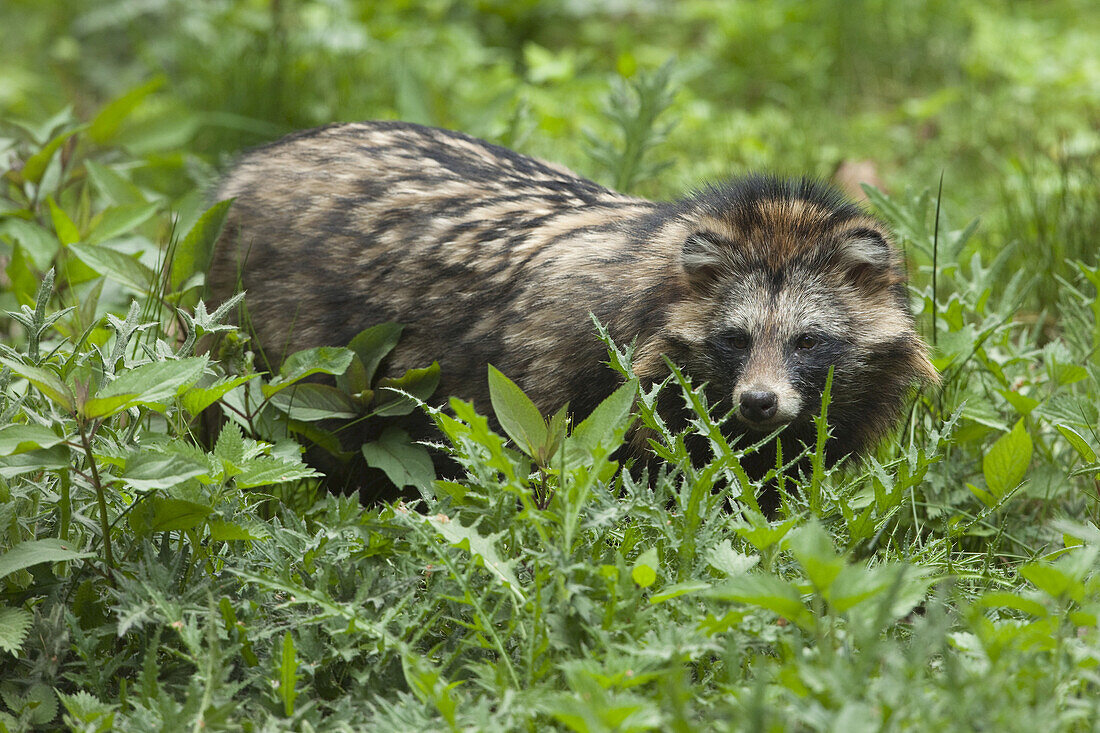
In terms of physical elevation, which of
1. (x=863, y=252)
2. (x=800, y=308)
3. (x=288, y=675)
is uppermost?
(x=863, y=252)

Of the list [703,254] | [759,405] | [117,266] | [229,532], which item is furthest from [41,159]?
[759,405]

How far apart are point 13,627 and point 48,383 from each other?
58 cm

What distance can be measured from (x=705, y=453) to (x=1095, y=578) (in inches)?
50.1

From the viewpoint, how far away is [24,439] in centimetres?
247

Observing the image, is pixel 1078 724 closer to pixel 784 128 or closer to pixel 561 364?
pixel 561 364

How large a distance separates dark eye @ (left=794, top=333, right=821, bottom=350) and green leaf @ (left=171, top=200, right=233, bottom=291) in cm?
194

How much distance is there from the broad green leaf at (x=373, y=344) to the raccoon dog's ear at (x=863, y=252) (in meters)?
1.53

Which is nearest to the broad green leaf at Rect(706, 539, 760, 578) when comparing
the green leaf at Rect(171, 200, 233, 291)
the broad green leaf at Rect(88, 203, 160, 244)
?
the green leaf at Rect(171, 200, 233, 291)

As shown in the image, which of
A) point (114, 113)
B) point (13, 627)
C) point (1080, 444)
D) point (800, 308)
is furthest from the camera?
point (114, 113)

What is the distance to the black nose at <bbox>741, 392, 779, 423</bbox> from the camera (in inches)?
127

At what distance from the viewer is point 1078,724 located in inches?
89.3

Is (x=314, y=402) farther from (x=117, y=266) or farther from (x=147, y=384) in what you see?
(x=147, y=384)

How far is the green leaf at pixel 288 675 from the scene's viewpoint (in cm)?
240

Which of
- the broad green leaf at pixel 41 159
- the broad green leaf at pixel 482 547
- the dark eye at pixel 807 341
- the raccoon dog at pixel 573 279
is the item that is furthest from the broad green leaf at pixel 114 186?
the dark eye at pixel 807 341
